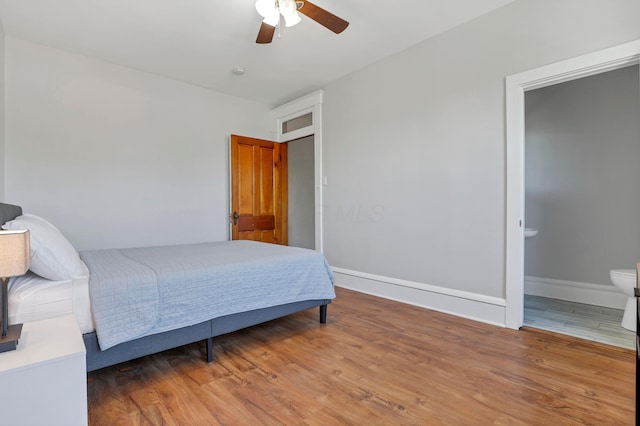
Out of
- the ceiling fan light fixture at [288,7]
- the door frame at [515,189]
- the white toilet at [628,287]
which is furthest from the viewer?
the door frame at [515,189]

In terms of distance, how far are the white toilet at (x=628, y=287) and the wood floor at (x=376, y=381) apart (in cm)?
52

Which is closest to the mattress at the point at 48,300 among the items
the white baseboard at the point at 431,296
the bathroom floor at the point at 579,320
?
the white baseboard at the point at 431,296

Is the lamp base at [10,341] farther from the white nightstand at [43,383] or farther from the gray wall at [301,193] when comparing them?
the gray wall at [301,193]

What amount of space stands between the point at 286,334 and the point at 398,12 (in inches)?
114

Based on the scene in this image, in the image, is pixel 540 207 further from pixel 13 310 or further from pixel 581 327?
pixel 13 310

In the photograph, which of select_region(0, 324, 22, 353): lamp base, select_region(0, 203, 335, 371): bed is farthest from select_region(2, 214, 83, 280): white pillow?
select_region(0, 324, 22, 353): lamp base

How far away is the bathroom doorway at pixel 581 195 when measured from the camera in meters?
3.24

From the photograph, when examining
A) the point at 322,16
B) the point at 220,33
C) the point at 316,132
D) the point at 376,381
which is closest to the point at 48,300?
the point at 376,381

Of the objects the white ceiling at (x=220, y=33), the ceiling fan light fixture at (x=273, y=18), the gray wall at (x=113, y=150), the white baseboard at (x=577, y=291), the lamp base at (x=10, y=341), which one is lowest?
the white baseboard at (x=577, y=291)

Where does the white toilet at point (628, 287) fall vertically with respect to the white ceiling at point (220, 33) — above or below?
below

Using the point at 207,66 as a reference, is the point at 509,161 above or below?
below

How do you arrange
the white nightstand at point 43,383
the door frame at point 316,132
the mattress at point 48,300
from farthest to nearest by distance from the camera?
the door frame at point 316,132
the mattress at point 48,300
the white nightstand at point 43,383

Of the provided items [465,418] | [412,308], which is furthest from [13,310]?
[412,308]

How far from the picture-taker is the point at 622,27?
86.0 inches
